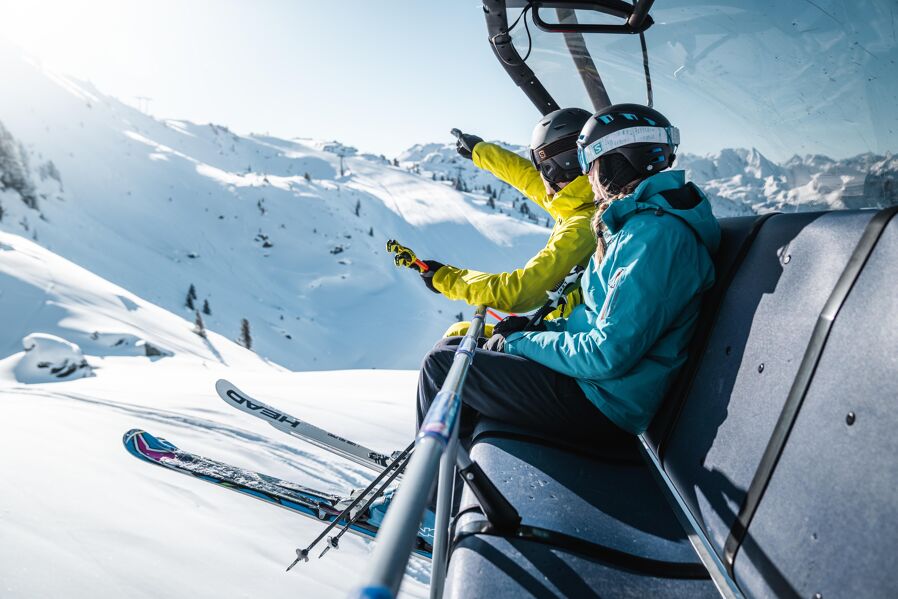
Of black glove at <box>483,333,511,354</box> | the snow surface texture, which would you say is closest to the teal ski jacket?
black glove at <box>483,333,511,354</box>

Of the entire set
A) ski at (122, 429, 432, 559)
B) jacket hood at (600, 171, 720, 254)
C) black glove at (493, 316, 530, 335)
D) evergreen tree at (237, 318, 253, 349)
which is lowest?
evergreen tree at (237, 318, 253, 349)

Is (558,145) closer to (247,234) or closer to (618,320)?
(618,320)

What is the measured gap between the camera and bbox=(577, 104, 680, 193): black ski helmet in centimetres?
245

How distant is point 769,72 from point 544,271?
1.34 m

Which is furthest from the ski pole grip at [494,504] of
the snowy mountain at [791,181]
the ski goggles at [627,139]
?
the ski goggles at [627,139]

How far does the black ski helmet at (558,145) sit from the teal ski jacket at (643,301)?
3.61 feet

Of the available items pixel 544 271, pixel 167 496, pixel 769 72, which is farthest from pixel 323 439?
pixel 769 72

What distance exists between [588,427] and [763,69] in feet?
5.54

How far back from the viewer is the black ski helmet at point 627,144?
245cm

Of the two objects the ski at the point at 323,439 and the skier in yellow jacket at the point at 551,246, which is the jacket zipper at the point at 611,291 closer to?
the skier in yellow jacket at the point at 551,246

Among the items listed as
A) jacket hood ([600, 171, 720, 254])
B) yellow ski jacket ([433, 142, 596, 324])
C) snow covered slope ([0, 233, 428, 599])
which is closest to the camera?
snow covered slope ([0, 233, 428, 599])

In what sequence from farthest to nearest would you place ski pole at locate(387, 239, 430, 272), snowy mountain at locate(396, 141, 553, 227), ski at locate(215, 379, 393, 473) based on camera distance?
snowy mountain at locate(396, 141, 553, 227) → ski at locate(215, 379, 393, 473) → ski pole at locate(387, 239, 430, 272)

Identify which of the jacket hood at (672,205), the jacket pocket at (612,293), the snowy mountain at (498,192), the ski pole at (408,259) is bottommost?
the jacket pocket at (612,293)

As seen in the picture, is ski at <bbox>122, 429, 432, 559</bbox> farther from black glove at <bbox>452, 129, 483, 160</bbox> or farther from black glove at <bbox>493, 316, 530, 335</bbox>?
black glove at <bbox>452, 129, 483, 160</bbox>
